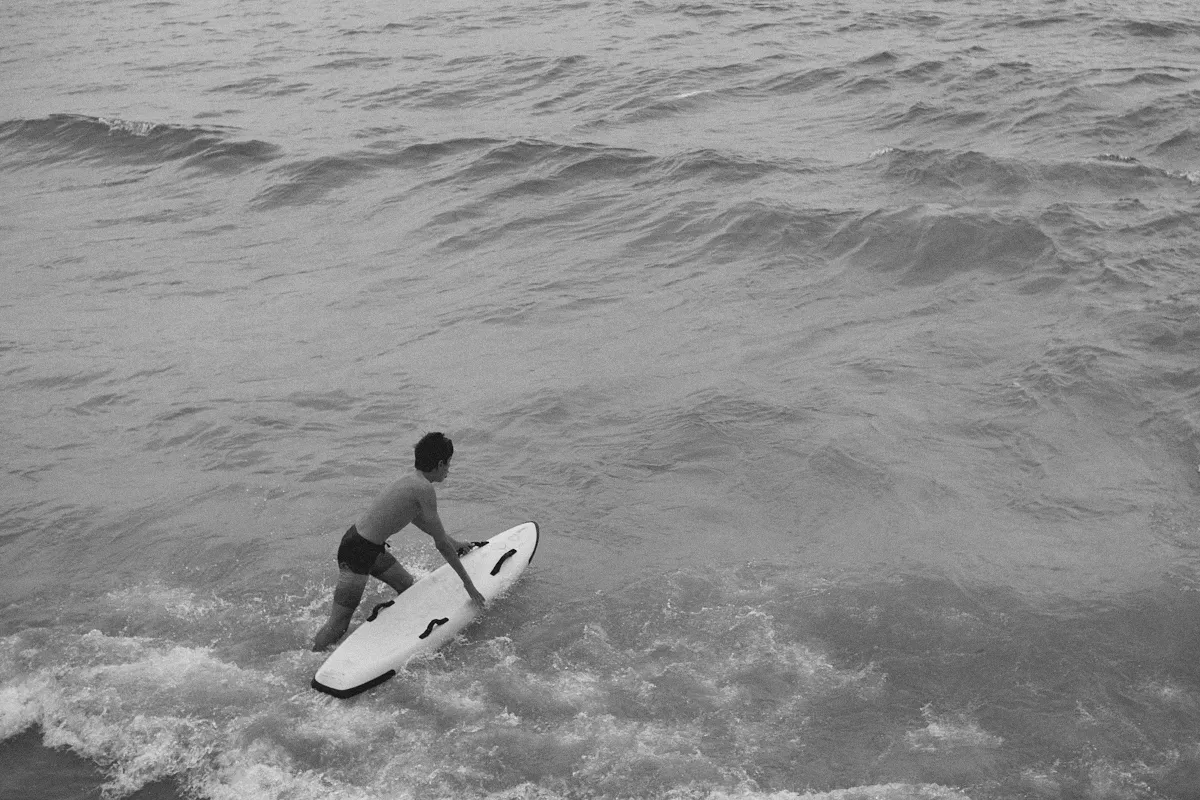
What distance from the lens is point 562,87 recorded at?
80.1 ft

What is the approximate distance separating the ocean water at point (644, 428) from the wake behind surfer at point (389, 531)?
0.44 meters

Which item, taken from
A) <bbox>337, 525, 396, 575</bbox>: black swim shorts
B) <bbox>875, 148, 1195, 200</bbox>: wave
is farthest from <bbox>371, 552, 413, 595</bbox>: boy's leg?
<bbox>875, 148, 1195, 200</bbox>: wave

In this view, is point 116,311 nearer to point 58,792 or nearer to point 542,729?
point 58,792

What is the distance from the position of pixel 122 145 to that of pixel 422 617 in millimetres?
17691

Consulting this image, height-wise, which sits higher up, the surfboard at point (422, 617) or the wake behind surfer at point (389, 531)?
the wake behind surfer at point (389, 531)

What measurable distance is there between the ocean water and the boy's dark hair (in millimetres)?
1575

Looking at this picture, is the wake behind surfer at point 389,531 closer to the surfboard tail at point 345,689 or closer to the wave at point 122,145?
the surfboard tail at point 345,689

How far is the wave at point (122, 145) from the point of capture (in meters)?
21.7

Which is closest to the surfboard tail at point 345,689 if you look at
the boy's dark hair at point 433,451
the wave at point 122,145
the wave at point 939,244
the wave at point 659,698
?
the wave at point 659,698

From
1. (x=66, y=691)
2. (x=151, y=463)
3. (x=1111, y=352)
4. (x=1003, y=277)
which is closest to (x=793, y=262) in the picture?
(x=1003, y=277)

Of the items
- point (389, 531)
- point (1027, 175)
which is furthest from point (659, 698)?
point (1027, 175)

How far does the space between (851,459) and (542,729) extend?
4524 mm

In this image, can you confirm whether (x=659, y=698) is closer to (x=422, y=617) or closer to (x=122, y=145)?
(x=422, y=617)

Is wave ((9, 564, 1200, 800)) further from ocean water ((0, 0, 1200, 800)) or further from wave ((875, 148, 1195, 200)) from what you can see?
wave ((875, 148, 1195, 200))
